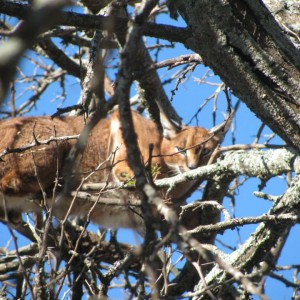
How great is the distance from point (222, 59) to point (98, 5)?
9.58ft

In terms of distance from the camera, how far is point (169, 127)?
6.41 meters

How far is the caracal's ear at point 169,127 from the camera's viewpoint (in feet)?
20.9

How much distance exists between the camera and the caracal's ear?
20.9 ft

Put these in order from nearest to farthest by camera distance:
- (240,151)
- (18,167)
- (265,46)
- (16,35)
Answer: (16,35)
(265,46)
(240,151)
(18,167)

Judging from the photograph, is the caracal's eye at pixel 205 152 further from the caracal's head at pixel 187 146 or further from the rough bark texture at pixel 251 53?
the rough bark texture at pixel 251 53

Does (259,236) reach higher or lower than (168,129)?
lower

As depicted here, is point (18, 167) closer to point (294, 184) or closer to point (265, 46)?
point (294, 184)

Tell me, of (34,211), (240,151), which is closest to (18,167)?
(34,211)

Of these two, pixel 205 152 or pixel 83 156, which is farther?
pixel 205 152

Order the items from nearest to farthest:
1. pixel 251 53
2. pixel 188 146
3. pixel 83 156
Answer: pixel 251 53 < pixel 83 156 < pixel 188 146

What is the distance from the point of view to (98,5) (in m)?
5.19

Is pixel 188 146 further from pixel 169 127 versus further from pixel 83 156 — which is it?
pixel 83 156

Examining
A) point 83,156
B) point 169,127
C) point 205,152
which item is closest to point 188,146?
point 205,152

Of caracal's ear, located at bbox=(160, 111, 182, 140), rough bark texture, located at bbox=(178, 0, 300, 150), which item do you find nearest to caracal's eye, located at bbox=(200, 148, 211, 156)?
caracal's ear, located at bbox=(160, 111, 182, 140)
